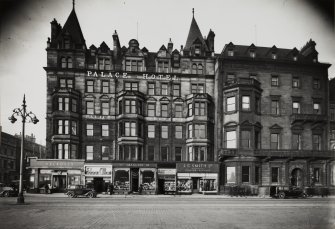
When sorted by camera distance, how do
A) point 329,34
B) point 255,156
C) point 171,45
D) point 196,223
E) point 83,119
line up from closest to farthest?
point 329,34
point 196,223
point 255,156
point 83,119
point 171,45

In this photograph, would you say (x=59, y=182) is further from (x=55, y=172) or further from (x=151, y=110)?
(x=151, y=110)

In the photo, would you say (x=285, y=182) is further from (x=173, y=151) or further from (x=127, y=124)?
(x=127, y=124)

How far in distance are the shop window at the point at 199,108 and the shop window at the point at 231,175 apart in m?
7.60

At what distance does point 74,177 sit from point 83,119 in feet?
24.0

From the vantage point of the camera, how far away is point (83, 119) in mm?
43781

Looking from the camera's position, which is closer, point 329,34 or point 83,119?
point 329,34

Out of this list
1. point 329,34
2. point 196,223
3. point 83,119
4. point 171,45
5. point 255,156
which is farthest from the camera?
point 171,45

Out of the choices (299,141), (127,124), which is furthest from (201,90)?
(299,141)

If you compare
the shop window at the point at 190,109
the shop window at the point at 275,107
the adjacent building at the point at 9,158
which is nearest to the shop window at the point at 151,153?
the shop window at the point at 190,109

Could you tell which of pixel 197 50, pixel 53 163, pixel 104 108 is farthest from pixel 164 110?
pixel 53 163

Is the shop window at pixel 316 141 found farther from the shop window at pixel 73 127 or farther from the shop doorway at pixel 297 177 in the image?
the shop window at pixel 73 127

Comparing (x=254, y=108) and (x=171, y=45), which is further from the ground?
(x=171, y=45)

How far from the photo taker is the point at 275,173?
42.3m

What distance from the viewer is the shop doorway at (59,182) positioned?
42.2 metres
